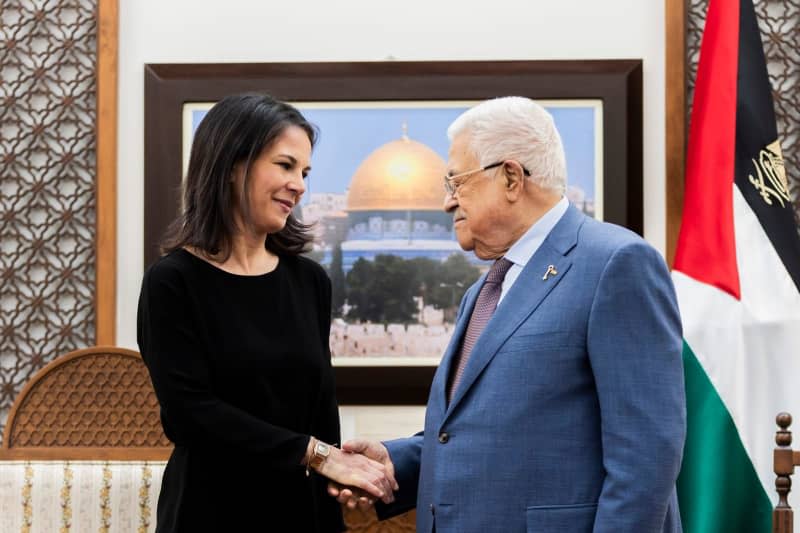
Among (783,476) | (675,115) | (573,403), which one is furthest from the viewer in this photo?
(675,115)

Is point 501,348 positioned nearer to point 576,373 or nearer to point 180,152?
point 576,373

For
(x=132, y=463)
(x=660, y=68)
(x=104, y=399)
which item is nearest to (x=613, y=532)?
(x=132, y=463)

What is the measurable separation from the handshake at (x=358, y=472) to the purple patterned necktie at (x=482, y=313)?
0.37 metres

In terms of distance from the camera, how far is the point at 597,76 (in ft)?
12.5

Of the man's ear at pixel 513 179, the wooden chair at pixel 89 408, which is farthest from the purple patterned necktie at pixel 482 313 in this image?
the wooden chair at pixel 89 408

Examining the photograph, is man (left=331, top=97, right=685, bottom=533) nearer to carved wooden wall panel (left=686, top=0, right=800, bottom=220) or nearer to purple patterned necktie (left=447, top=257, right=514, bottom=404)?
purple patterned necktie (left=447, top=257, right=514, bottom=404)

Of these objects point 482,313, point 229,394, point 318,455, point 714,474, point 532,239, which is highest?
point 532,239

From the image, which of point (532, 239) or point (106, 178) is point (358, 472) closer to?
point (532, 239)

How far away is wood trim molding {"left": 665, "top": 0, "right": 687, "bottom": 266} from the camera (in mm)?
3820

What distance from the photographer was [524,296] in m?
1.84

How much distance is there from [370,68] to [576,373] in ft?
7.71

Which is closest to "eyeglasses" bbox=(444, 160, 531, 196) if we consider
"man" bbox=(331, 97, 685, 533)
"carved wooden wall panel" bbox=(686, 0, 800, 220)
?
→ "man" bbox=(331, 97, 685, 533)

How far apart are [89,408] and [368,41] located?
1773 mm

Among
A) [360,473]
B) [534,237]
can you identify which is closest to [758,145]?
[534,237]
